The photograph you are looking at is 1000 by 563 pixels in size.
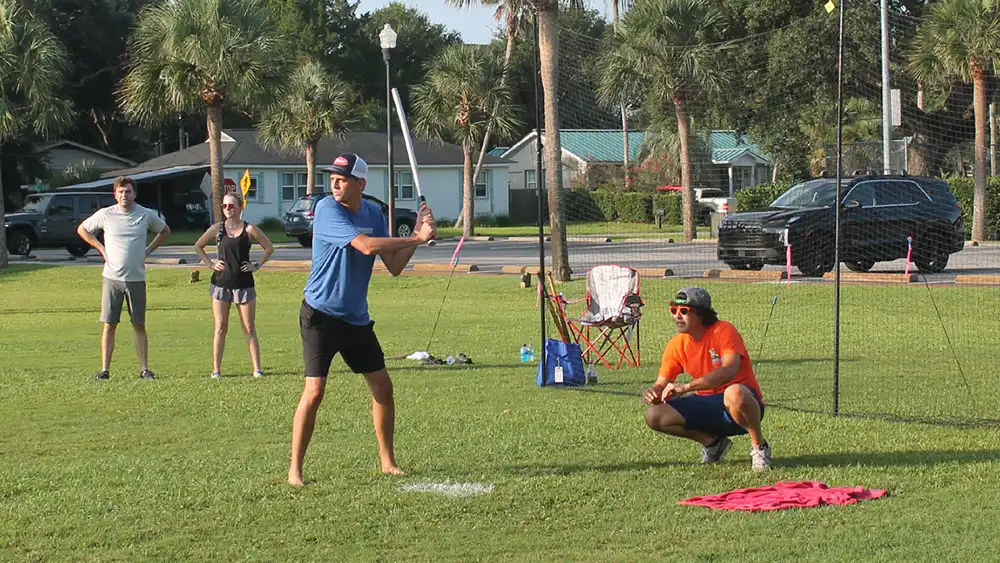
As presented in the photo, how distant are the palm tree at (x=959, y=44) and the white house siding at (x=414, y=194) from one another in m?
41.2

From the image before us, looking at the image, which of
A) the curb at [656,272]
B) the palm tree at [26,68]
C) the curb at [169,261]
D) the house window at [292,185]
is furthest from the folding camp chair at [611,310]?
the house window at [292,185]

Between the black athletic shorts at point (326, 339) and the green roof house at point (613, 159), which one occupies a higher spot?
the green roof house at point (613, 159)

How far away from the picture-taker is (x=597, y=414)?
992 cm

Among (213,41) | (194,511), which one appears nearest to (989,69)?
(194,511)

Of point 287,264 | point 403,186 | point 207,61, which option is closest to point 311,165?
point 403,186

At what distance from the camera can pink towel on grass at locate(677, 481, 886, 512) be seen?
673cm

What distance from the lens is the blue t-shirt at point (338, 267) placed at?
24.1 ft

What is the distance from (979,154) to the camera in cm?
2723

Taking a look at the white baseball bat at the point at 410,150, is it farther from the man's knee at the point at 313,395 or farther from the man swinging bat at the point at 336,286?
the man's knee at the point at 313,395

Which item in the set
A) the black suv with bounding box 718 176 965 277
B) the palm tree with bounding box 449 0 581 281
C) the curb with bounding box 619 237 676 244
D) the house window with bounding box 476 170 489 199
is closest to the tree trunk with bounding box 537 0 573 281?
the palm tree with bounding box 449 0 581 281

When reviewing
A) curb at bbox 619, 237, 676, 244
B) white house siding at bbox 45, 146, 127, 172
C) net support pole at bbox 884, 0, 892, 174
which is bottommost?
curb at bbox 619, 237, 676, 244

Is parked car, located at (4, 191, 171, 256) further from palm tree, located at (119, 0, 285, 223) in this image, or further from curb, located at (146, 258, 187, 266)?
Answer: palm tree, located at (119, 0, 285, 223)

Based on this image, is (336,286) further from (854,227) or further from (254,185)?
(254,185)

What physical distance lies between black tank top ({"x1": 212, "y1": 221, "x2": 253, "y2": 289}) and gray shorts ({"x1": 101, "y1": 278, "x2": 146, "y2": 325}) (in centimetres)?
75
